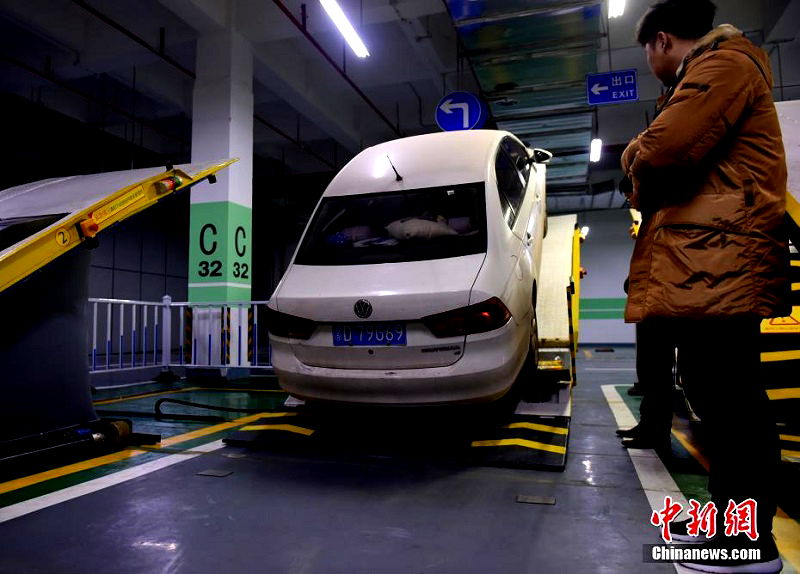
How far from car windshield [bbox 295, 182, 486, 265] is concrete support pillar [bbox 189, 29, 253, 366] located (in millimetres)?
4905

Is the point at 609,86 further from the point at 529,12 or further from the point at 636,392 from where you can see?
the point at 636,392

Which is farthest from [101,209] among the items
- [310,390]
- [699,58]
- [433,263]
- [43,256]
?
[699,58]

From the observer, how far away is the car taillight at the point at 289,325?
126 inches

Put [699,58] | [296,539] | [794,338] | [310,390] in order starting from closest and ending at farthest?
[699,58] < [296,539] < [794,338] < [310,390]

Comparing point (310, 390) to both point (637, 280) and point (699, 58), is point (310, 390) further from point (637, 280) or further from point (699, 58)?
point (699, 58)

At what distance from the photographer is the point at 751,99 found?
173cm

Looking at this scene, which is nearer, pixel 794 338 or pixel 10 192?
pixel 794 338

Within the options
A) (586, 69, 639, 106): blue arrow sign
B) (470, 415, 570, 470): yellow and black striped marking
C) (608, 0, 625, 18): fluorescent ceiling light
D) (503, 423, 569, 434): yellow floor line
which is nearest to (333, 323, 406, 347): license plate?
(470, 415, 570, 470): yellow and black striped marking

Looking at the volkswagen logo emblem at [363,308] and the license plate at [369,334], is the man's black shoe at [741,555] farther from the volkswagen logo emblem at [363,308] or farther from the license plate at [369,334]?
the volkswagen logo emblem at [363,308]

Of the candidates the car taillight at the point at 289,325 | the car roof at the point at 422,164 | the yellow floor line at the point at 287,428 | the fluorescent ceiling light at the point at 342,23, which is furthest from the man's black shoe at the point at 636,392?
the fluorescent ceiling light at the point at 342,23

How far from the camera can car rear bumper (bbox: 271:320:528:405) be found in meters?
2.92

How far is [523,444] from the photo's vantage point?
3225 mm

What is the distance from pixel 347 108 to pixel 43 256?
12.3 meters

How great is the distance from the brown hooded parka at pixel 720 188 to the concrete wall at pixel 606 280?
1985 cm
